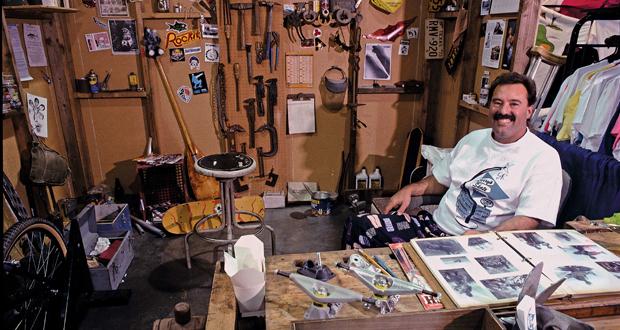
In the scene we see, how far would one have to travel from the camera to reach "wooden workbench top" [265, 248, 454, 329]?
1.13m

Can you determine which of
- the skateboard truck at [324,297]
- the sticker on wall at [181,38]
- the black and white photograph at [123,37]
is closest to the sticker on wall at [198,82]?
the sticker on wall at [181,38]

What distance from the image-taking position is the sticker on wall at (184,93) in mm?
3815

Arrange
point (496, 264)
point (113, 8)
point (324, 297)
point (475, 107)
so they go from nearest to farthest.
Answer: point (324, 297), point (496, 264), point (475, 107), point (113, 8)

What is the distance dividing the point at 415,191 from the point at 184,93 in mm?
2450

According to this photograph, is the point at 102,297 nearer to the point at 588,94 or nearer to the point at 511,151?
the point at 511,151

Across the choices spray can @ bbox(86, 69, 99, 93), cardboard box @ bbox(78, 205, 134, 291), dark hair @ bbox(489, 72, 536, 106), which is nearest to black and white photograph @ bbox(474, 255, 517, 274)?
dark hair @ bbox(489, 72, 536, 106)

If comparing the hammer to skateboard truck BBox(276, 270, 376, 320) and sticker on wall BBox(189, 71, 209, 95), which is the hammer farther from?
skateboard truck BBox(276, 270, 376, 320)

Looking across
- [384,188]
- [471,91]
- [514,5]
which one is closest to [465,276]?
[514,5]

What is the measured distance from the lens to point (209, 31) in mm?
3678

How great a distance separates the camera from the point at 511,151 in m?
1.95

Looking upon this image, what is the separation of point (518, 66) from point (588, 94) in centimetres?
69

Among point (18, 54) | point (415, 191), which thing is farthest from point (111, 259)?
point (415, 191)

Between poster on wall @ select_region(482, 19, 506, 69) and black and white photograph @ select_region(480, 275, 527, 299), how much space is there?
6.96ft

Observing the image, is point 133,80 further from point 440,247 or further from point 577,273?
point 577,273
